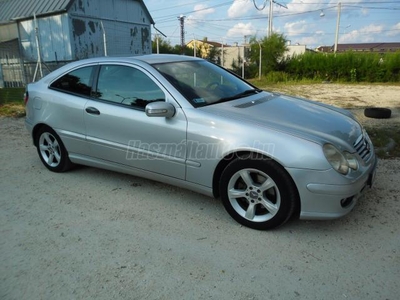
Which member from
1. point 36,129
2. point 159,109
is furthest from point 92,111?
point 36,129

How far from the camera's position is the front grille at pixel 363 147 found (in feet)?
9.96

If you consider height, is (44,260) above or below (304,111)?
below

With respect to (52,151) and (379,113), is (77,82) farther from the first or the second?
(379,113)

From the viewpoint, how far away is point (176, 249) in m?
2.80

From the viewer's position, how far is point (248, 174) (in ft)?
9.87

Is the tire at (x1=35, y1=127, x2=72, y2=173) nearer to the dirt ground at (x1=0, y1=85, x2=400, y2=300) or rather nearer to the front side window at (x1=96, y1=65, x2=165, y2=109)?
the dirt ground at (x1=0, y1=85, x2=400, y2=300)

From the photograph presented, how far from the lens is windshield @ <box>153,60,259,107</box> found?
346cm

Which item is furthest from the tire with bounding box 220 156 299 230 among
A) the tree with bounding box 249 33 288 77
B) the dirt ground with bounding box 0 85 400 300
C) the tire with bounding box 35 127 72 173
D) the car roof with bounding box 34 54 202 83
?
the tree with bounding box 249 33 288 77

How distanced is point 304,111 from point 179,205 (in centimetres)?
164

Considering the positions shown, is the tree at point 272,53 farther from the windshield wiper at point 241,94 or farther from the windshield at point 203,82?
the windshield wiper at point 241,94

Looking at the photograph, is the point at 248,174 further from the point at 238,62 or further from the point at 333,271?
the point at 238,62

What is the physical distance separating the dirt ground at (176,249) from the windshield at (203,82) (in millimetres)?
1137

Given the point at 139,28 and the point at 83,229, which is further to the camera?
the point at 139,28

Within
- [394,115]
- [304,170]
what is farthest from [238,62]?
[304,170]
